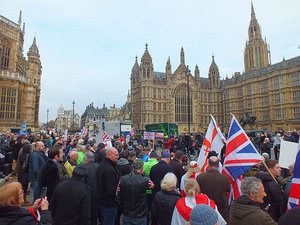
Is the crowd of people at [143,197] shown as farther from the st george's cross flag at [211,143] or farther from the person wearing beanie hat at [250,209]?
the st george's cross flag at [211,143]

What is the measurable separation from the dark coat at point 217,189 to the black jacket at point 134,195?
1.17m

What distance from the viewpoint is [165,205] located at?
401 cm

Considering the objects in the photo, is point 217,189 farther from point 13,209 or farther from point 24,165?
point 24,165

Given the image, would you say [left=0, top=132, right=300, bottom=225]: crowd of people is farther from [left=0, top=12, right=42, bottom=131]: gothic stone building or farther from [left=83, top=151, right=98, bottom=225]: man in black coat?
[left=0, top=12, right=42, bottom=131]: gothic stone building

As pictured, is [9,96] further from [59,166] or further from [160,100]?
[160,100]

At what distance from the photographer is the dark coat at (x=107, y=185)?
502cm

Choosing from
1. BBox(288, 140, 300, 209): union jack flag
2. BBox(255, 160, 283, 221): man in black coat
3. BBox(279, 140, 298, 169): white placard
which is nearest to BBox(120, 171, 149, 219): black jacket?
BBox(255, 160, 283, 221): man in black coat

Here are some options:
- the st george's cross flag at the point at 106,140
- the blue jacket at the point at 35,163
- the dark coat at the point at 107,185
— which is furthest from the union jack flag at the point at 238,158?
the st george's cross flag at the point at 106,140

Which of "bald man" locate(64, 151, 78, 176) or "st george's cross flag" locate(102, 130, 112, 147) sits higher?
"st george's cross flag" locate(102, 130, 112, 147)

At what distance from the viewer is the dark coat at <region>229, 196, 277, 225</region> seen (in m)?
2.78

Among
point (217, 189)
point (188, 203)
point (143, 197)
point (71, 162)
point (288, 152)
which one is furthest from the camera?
point (71, 162)

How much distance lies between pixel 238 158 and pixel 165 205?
2.19m

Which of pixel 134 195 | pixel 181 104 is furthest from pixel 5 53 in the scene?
pixel 181 104

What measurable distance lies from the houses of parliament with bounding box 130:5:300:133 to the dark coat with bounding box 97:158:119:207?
4493 centimetres
